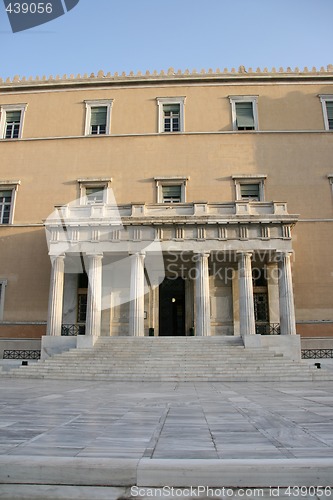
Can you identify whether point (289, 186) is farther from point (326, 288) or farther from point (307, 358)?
point (307, 358)

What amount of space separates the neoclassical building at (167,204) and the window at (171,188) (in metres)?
0.09

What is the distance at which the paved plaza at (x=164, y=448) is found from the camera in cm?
295

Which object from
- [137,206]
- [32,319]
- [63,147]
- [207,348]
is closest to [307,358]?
[207,348]

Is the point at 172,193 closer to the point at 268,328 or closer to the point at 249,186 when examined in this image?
the point at 249,186

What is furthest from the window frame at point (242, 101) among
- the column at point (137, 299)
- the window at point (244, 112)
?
the column at point (137, 299)

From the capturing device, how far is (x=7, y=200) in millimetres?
26156

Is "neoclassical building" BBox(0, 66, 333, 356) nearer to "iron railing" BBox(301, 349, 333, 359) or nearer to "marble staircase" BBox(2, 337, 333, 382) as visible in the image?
"iron railing" BBox(301, 349, 333, 359)

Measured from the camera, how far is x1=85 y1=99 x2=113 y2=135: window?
27062 mm

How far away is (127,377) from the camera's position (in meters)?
15.0

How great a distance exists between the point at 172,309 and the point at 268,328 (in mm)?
5998

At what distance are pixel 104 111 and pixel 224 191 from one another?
10.3 metres

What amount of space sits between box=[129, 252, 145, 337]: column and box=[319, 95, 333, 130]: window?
51.7ft

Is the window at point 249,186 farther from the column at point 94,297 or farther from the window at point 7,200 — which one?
the window at point 7,200

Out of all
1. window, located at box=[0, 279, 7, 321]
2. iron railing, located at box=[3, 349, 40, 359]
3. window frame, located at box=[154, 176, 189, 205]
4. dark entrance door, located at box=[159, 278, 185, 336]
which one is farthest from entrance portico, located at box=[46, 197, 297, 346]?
window, located at box=[0, 279, 7, 321]
